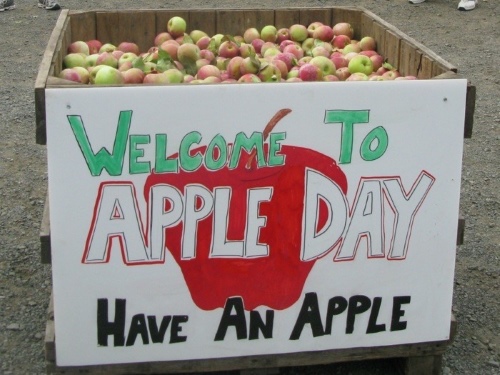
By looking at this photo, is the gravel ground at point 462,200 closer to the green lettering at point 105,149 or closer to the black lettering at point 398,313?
the black lettering at point 398,313

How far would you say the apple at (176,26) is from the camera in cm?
378

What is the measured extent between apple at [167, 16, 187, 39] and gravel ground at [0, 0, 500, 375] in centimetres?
121

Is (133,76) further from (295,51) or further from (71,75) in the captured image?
(295,51)

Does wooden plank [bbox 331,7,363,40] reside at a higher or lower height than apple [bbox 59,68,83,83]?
higher

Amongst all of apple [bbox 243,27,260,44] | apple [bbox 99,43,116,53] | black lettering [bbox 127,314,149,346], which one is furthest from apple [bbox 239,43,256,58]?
black lettering [bbox 127,314,149,346]

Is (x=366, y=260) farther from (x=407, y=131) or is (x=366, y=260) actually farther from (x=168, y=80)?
(x=168, y=80)

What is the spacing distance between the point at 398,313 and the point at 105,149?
1.08m

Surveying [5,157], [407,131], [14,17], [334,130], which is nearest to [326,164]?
[334,130]

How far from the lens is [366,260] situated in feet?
8.43

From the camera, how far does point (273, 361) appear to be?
2623 millimetres

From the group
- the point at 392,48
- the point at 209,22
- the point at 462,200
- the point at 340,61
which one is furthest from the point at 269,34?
the point at 462,200

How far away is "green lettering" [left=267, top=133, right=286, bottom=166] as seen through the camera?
2426 millimetres

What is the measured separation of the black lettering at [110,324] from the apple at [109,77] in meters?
0.79

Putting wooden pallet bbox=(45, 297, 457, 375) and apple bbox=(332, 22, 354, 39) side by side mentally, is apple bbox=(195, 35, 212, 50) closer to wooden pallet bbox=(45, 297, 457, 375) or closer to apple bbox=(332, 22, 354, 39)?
apple bbox=(332, 22, 354, 39)
